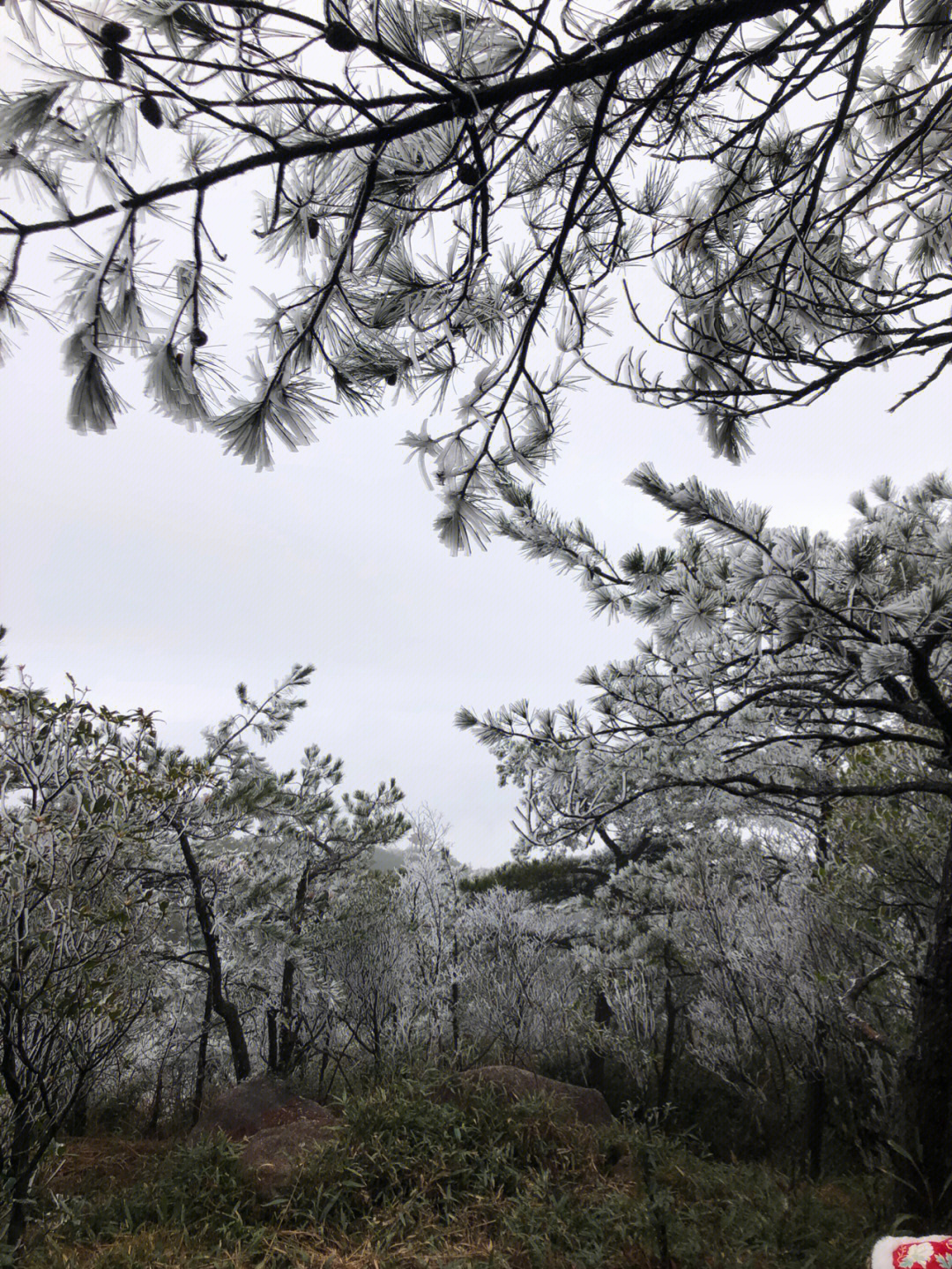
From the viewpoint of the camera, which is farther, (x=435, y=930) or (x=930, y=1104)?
(x=435, y=930)

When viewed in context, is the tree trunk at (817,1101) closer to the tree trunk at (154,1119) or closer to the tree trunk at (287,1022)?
the tree trunk at (287,1022)

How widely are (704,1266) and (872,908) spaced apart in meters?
2.84

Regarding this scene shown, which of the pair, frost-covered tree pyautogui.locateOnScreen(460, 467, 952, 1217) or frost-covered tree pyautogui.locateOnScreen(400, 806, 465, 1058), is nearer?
frost-covered tree pyautogui.locateOnScreen(460, 467, 952, 1217)

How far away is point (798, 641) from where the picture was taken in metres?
2.77

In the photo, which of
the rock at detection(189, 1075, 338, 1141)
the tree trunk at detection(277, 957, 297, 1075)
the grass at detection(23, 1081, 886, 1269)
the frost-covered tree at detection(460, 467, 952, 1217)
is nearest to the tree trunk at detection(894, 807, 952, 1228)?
the frost-covered tree at detection(460, 467, 952, 1217)

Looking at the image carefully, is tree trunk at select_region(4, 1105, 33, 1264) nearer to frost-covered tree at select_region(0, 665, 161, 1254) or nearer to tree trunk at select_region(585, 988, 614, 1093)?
frost-covered tree at select_region(0, 665, 161, 1254)

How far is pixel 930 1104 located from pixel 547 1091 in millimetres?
3864

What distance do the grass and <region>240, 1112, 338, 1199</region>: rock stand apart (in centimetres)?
9

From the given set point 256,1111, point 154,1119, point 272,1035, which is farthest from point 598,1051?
point 154,1119

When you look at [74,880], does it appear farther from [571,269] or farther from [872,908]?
[872,908]

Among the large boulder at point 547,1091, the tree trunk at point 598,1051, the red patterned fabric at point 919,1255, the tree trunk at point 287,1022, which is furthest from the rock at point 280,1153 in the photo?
the red patterned fabric at point 919,1255

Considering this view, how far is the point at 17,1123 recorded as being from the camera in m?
3.97

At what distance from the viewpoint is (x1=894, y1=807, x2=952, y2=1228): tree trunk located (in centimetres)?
288

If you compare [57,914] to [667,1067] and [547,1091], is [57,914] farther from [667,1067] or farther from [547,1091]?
[667,1067]
